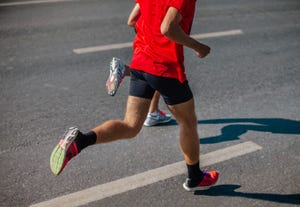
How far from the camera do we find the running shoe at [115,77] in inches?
163

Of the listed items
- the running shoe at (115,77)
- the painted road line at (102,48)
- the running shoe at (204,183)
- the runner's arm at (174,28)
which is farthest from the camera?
the painted road line at (102,48)

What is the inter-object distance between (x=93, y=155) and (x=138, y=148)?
1.50 ft

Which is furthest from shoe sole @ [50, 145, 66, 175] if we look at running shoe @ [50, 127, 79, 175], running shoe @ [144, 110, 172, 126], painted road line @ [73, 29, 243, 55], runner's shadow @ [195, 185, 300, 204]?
painted road line @ [73, 29, 243, 55]

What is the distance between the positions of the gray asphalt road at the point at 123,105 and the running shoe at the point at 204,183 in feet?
0.19

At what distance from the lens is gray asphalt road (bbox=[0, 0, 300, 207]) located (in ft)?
13.0

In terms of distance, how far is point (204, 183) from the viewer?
152 inches

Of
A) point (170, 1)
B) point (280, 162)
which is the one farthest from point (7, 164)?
point (280, 162)

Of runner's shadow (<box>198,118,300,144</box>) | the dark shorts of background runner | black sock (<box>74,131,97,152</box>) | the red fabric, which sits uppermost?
the red fabric

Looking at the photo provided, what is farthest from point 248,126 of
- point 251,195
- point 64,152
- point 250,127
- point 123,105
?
point 64,152

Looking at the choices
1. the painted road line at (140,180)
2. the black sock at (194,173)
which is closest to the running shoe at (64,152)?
the painted road line at (140,180)

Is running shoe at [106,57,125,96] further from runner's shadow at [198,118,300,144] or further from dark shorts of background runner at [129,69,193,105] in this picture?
runner's shadow at [198,118,300,144]

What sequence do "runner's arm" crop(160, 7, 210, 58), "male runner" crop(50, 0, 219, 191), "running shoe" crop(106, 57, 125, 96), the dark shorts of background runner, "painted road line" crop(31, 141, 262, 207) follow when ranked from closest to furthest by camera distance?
"runner's arm" crop(160, 7, 210, 58), "male runner" crop(50, 0, 219, 191), the dark shorts of background runner, "painted road line" crop(31, 141, 262, 207), "running shoe" crop(106, 57, 125, 96)

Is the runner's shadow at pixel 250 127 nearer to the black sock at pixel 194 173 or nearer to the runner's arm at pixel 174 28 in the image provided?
the black sock at pixel 194 173

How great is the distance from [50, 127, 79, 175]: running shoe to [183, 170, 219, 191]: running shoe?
1025mm
